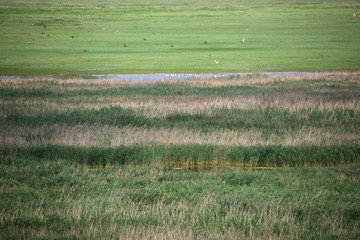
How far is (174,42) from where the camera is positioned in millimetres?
62781

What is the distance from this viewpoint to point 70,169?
1250 centimetres

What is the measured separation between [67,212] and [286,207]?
4.38 metres

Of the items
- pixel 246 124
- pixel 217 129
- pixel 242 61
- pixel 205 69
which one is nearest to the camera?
pixel 217 129

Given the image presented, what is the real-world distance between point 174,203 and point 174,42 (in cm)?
5438

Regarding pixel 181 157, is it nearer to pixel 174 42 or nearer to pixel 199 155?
pixel 199 155

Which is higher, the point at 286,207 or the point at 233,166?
the point at 286,207

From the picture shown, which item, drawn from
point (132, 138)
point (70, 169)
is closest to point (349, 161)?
point (132, 138)

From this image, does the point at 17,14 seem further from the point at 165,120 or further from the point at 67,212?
the point at 67,212

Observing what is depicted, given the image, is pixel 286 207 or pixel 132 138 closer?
pixel 286 207

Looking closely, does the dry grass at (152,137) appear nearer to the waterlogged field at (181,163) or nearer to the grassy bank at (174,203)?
the waterlogged field at (181,163)

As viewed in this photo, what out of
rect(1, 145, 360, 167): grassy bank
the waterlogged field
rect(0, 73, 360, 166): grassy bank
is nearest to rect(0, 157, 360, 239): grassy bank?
the waterlogged field

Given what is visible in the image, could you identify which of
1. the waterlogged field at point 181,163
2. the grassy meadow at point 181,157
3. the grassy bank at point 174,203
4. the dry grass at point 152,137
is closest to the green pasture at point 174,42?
the grassy meadow at point 181,157

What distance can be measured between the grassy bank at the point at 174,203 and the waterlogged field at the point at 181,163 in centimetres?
3

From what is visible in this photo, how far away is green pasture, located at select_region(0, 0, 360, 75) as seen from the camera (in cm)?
4441
